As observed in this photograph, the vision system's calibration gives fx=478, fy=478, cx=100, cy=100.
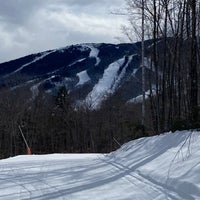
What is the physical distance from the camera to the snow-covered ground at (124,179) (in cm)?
982

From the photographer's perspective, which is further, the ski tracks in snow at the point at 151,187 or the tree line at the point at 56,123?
→ the tree line at the point at 56,123

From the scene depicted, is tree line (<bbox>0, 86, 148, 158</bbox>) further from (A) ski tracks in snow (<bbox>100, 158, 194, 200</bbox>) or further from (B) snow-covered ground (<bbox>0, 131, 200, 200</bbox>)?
(A) ski tracks in snow (<bbox>100, 158, 194, 200</bbox>)

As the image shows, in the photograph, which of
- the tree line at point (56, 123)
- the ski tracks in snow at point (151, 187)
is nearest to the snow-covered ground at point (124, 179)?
the ski tracks in snow at point (151, 187)

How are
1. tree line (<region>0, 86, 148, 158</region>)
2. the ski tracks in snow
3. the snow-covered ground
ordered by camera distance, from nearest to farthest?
the ski tracks in snow, the snow-covered ground, tree line (<region>0, 86, 148, 158</region>)

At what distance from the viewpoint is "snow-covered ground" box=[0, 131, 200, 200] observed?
9.82 meters

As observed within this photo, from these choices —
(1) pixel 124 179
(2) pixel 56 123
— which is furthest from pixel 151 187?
(2) pixel 56 123

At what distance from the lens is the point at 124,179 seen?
40.1ft

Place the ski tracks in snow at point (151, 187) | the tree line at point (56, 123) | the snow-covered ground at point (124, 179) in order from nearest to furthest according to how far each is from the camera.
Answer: the ski tracks in snow at point (151, 187), the snow-covered ground at point (124, 179), the tree line at point (56, 123)

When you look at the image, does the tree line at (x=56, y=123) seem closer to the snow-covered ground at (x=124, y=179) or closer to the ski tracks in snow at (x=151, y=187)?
the snow-covered ground at (x=124, y=179)

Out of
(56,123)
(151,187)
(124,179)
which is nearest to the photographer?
(151,187)

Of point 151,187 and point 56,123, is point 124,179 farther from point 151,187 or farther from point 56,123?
point 56,123

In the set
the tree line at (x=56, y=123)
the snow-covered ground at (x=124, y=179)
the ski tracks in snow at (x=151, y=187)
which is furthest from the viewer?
the tree line at (x=56, y=123)

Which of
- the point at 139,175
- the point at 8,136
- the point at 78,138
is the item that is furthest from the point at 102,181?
the point at 78,138

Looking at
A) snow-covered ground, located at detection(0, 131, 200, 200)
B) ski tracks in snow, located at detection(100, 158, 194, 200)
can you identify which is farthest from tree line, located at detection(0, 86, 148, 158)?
ski tracks in snow, located at detection(100, 158, 194, 200)
